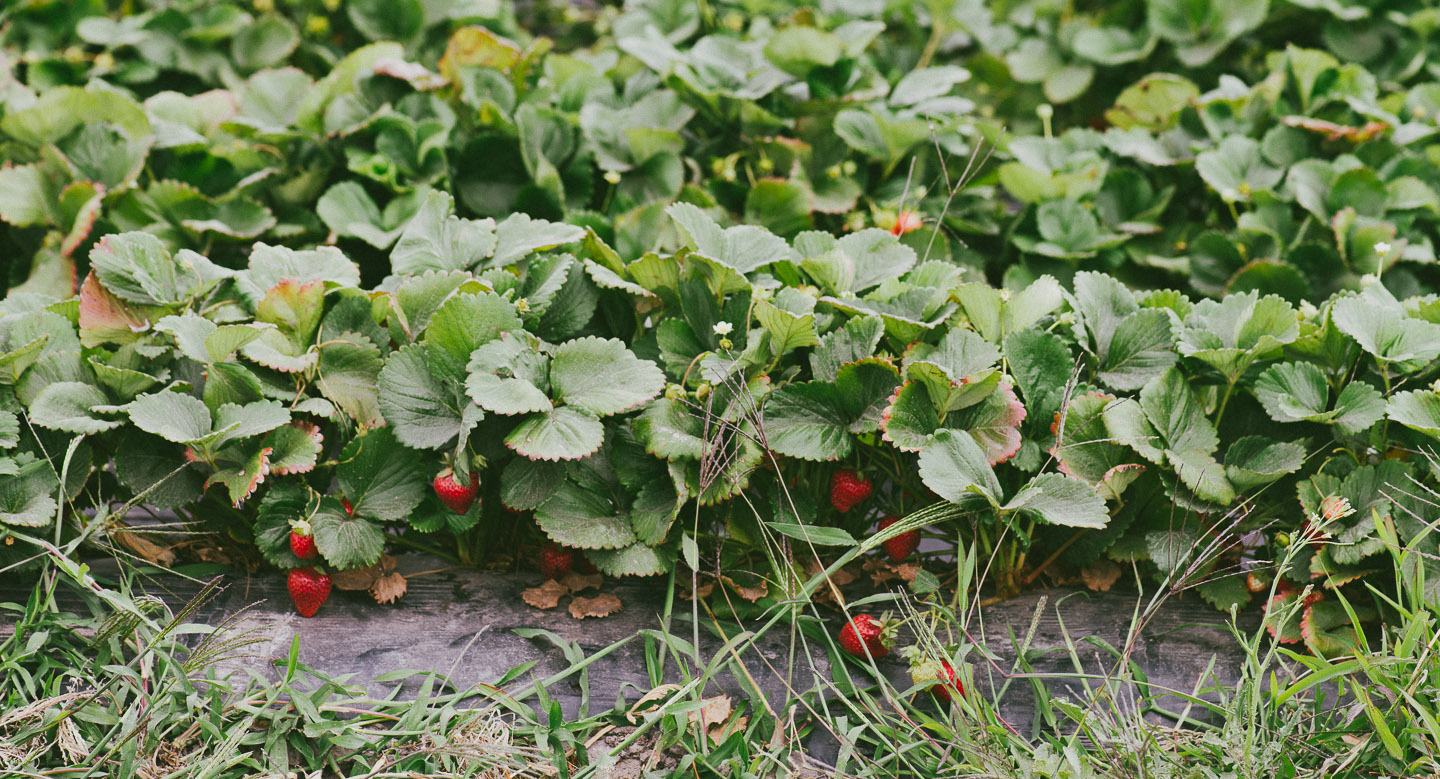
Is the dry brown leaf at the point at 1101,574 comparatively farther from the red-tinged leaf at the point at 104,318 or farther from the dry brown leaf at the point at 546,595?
the red-tinged leaf at the point at 104,318

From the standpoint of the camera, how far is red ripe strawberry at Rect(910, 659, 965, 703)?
1168 millimetres

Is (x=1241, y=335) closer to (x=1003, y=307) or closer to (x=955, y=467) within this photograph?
(x=1003, y=307)

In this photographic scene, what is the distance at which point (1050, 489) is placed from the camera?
1210 mm

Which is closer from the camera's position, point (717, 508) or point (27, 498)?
point (27, 498)

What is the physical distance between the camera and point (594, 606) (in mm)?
1377

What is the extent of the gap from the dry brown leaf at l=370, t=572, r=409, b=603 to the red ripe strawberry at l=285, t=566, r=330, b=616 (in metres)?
0.07

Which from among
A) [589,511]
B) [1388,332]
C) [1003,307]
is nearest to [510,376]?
[589,511]

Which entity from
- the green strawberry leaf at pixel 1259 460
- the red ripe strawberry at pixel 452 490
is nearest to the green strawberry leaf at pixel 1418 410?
the green strawberry leaf at pixel 1259 460

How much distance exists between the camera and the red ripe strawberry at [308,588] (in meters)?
1.32

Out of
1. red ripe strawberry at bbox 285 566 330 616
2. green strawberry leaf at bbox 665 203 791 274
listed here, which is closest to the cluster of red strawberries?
red ripe strawberry at bbox 285 566 330 616

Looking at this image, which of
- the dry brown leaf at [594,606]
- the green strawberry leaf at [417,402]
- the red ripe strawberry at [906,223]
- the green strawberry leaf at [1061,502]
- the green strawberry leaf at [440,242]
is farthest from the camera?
the red ripe strawberry at [906,223]

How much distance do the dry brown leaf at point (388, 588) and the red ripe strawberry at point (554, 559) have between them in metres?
0.20

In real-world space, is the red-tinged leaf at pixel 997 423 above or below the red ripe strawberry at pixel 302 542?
above

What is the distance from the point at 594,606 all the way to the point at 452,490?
267 mm
